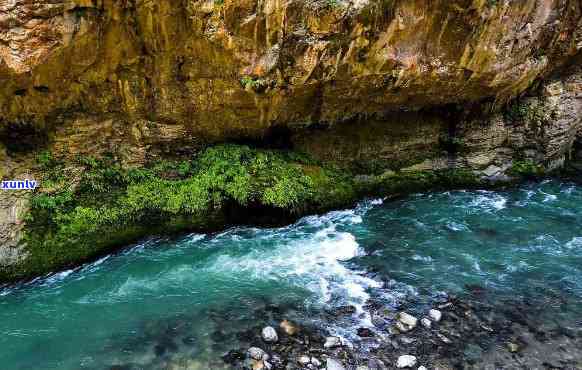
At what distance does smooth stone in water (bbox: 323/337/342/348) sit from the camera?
272 inches

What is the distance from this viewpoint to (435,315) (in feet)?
24.7

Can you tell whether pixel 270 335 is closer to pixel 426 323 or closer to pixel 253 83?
pixel 426 323

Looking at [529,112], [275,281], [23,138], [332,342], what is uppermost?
[23,138]

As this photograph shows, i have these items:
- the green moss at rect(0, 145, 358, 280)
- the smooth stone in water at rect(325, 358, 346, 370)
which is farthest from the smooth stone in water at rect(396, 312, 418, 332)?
the green moss at rect(0, 145, 358, 280)

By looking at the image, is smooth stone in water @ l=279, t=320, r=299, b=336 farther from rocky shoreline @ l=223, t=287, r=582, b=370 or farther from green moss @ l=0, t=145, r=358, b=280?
green moss @ l=0, t=145, r=358, b=280

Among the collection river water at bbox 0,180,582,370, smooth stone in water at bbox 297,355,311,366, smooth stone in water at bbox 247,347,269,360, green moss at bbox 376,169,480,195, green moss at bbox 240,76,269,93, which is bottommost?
smooth stone in water at bbox 297,355,311,366

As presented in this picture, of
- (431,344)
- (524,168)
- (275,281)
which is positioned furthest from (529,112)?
(275,281)

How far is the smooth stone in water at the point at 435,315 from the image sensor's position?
7448mm

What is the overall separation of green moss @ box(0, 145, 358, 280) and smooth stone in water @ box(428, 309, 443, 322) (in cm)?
431

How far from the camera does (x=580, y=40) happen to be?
1128cm

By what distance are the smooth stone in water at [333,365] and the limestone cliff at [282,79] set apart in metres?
5.66

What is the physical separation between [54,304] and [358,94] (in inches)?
310

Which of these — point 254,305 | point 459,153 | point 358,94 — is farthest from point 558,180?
point 254,305

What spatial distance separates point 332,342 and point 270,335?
102cm
